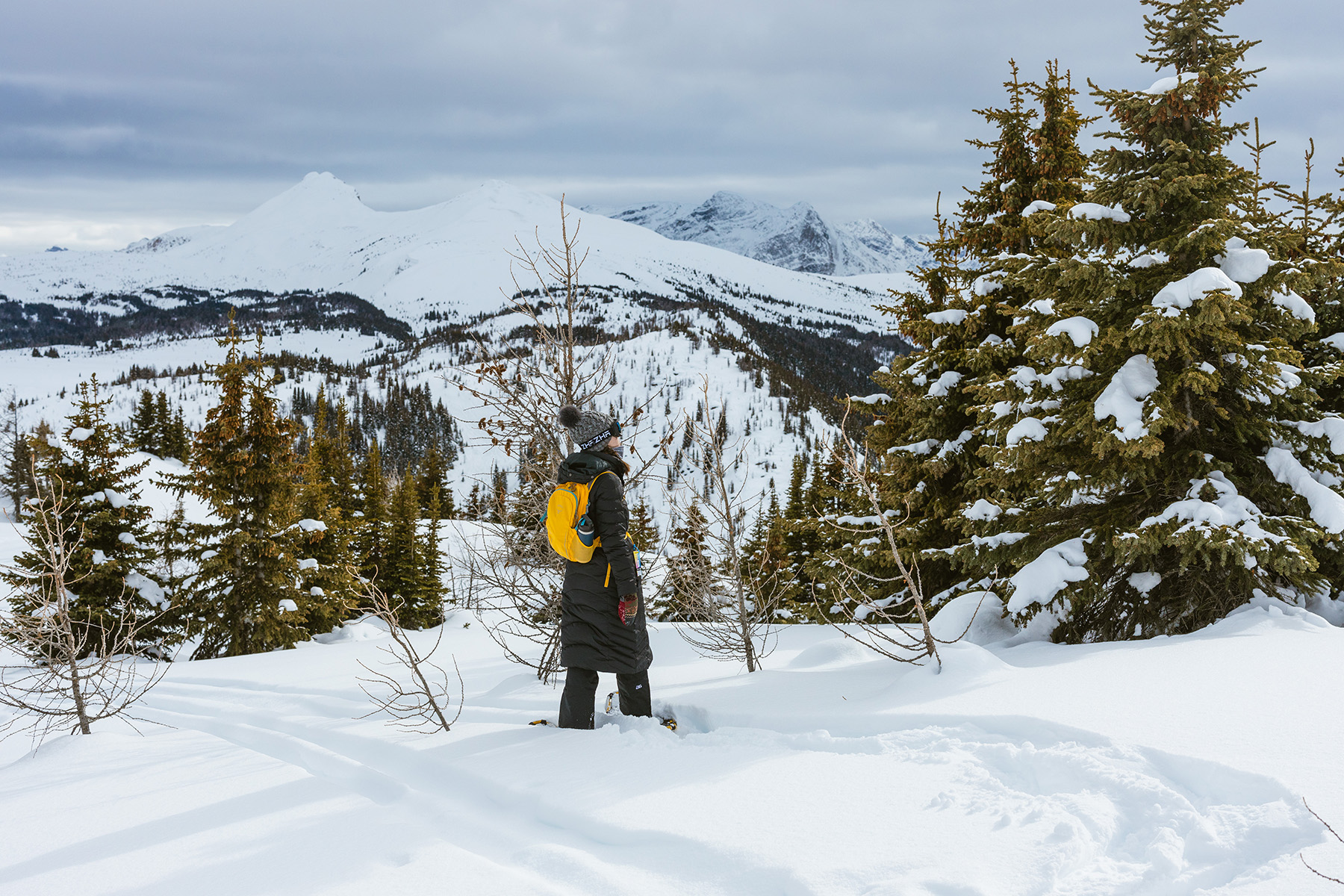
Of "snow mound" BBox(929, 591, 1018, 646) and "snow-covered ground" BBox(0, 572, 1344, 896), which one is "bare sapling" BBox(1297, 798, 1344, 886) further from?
"snow mound" BBox(929, 591, 1018, 646)

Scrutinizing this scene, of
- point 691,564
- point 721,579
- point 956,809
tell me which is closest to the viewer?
point 956,809

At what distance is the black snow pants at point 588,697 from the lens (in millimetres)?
4828

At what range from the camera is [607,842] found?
317 cm

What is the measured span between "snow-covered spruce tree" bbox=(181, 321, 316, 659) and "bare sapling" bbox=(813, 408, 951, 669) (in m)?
13.6

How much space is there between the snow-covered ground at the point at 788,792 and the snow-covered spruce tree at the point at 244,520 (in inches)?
507

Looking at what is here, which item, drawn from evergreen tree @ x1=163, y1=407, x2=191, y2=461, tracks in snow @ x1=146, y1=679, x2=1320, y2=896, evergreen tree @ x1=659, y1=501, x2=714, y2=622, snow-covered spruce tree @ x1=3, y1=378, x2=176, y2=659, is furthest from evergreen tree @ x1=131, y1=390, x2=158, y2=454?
tracks in snow @ x1=146, y1=679, x2=1320, y2=896

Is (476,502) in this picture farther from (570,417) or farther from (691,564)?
(570,417)

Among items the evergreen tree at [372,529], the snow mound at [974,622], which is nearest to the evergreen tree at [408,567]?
the evergreen tree at [372,529]

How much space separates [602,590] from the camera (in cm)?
474

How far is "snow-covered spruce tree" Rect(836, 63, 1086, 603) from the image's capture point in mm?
9836

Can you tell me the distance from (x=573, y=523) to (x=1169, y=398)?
5.17 metres

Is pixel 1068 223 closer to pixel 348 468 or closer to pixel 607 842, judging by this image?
pixel 607 842

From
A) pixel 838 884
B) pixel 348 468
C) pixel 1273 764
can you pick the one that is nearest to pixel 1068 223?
pixel 1273 764

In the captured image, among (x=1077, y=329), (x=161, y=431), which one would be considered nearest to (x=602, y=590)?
(x=1077, y=329)
